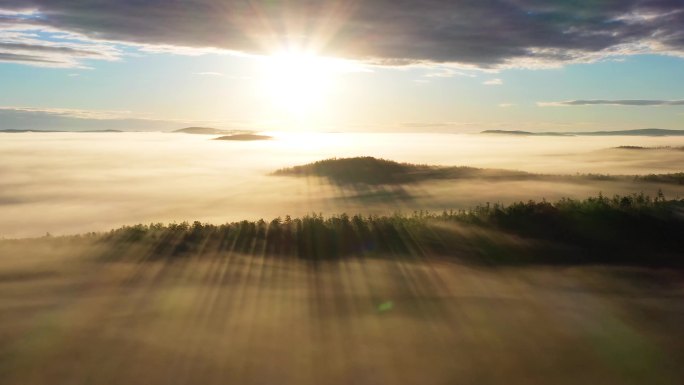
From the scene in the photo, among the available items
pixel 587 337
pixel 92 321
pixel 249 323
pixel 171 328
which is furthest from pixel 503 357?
pixel 92 321

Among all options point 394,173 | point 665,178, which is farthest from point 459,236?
point 394,173

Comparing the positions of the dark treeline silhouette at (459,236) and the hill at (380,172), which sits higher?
the dark treeline silhouette at (459,236)

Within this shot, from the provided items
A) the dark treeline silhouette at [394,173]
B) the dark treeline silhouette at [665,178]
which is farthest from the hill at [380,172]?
the dark treeline silhouette at [665,178]

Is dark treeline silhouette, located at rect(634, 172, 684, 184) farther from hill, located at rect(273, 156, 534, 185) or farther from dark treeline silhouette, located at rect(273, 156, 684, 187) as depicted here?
hill, located at rect(273, 156, 534, 185)

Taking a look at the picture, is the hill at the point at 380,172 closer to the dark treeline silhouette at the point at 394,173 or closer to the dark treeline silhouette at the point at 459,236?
the dark treeline silhouette at the point at 394,173

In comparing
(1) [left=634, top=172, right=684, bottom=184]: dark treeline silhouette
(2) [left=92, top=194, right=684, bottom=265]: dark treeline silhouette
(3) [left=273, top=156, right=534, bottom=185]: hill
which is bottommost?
(3) [left=273, top=156, right=534, bottom=185]: hill

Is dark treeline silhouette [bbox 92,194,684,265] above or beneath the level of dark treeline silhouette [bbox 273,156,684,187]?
above

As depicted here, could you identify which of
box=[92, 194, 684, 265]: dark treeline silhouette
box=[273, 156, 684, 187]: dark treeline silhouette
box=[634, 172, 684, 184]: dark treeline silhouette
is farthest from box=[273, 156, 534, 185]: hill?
box=[92, 194, 684, 265]: dark treeline silhouette

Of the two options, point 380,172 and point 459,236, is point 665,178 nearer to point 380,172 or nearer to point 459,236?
point 380,172
